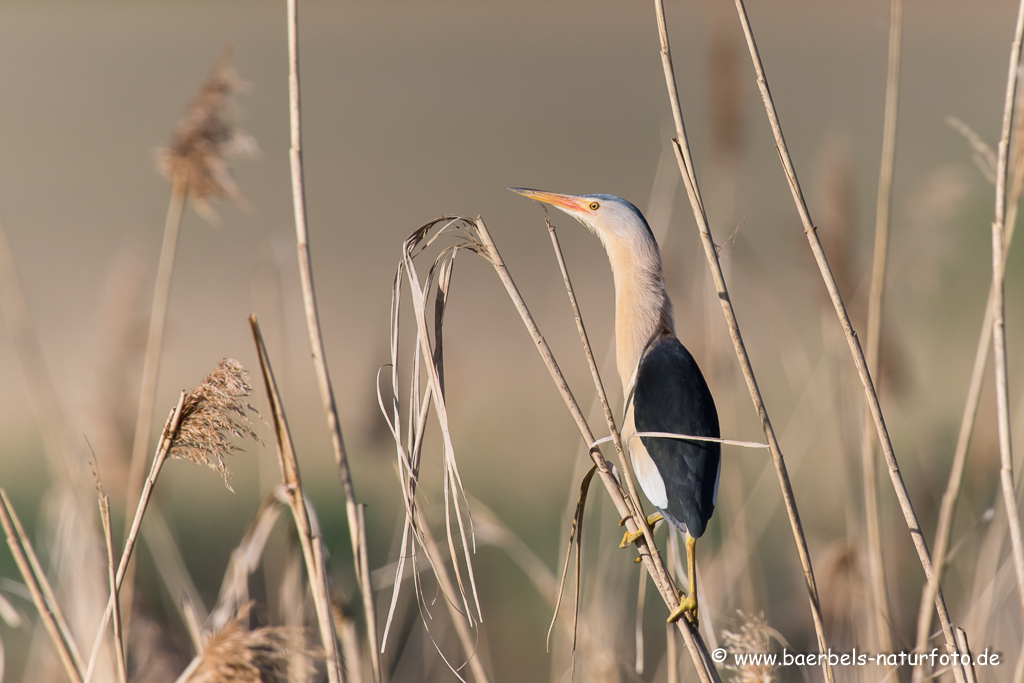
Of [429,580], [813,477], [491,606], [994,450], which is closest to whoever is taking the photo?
[994,450]

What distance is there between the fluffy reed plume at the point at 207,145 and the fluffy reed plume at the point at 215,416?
37.1 inches

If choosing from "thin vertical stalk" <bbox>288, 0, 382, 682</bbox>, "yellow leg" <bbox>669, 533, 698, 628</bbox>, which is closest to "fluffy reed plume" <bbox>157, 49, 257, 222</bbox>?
"thin vertical stalk" <bbox>288, 0, 382, 682</bbox>

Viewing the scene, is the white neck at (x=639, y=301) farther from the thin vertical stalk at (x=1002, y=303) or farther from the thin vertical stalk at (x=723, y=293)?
the thin vertical stalk at (x=1002, y=303)

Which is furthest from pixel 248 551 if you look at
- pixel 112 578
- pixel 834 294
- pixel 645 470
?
pixel 834 294

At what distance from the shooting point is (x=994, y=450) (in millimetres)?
3102

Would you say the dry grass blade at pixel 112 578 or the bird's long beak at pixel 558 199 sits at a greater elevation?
the bird's long beak at pixel 558 199

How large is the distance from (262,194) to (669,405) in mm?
12392

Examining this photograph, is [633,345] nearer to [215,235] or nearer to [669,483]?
[669,483]

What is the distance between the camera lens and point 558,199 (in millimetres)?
1764

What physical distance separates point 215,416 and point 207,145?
3.48 feet

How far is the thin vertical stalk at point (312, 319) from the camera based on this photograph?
1269 mm

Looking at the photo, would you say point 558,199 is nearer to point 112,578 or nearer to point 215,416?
point 215,416

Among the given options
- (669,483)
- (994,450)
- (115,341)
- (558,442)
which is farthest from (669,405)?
(558,442)

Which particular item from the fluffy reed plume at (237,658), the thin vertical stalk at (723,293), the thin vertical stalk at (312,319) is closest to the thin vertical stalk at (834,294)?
the thin vertical stalk at (723,293)
